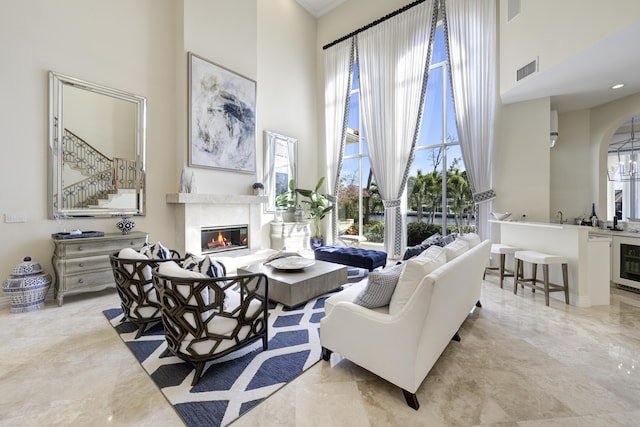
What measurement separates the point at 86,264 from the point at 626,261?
782cm

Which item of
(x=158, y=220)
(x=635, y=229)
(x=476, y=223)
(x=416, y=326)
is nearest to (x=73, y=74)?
(x=158, y=220)

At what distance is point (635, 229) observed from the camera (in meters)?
4.01

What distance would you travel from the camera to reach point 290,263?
3592 millimetres

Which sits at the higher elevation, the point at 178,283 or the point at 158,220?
the point at 158,220

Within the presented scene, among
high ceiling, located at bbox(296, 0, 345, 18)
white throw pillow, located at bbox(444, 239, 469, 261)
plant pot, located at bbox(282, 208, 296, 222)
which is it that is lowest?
white throw pillow, located at bbox(444, 239, 469, 261)

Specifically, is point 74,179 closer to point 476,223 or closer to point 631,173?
point 476,223

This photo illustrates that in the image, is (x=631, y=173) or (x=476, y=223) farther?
(x=476, y=223)

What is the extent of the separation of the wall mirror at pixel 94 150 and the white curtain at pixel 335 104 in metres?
4.28

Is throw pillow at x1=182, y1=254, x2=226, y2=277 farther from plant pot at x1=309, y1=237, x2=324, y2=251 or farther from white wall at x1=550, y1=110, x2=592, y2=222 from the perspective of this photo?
white wall at x1=550, y1=110, x2=592, y2=222

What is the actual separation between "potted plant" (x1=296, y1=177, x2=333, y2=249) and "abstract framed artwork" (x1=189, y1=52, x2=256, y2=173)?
1.70m

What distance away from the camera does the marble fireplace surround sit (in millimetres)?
4590

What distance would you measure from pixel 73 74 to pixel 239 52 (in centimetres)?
285

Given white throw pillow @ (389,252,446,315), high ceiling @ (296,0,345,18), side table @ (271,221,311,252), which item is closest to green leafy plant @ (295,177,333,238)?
side table @ (271,221,311,252)

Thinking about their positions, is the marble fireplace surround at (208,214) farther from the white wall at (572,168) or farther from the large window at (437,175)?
the white wall at (572,168)
